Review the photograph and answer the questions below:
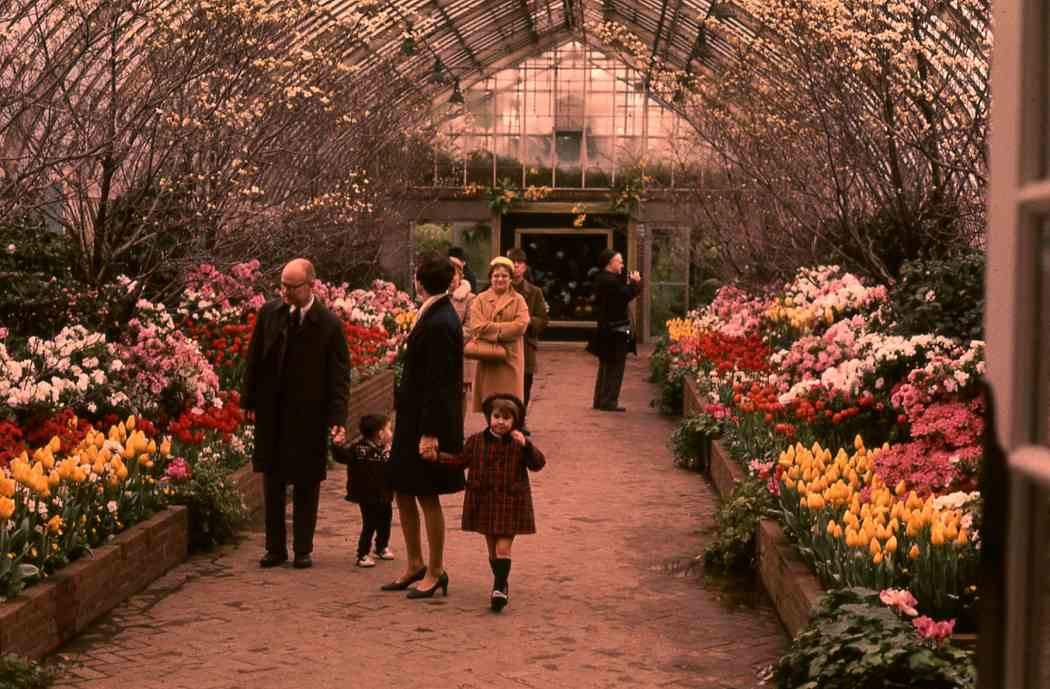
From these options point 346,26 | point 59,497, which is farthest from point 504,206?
point 59,497

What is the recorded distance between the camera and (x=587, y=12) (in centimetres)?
3070

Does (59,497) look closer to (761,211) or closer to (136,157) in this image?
(136,157)

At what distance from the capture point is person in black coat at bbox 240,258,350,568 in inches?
322

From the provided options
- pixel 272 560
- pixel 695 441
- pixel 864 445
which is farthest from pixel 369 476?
pixel 695 441

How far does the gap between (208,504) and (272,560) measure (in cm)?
57

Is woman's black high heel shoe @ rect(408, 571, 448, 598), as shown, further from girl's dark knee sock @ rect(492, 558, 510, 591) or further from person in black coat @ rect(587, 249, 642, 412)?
person in black coat @ rect(587, 249, 642, 412)

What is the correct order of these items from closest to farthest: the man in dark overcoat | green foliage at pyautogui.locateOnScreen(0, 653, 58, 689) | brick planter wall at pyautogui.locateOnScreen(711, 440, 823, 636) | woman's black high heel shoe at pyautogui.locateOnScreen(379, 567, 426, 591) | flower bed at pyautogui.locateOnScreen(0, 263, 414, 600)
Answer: green foliage at pyautogui.locateOnScreen(0, 653, 58, 689)
brick planter wall at pyautogui.locateOnScreen(711, 440, 823, 636)
flower bed at pyautogui.locateOnScreen(0, 263, 414, 600)
woman's black high heel shoe at pyautogui.locateOnScreen(379, 567, 426, 591)
the man in dark overcoat

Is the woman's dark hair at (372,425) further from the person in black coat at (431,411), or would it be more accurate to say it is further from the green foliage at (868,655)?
the green foliage at (868,655)

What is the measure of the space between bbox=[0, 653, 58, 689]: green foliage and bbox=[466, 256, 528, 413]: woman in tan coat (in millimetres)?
5705

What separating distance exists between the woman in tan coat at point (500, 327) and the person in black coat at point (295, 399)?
2841mm

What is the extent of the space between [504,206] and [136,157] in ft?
65.1

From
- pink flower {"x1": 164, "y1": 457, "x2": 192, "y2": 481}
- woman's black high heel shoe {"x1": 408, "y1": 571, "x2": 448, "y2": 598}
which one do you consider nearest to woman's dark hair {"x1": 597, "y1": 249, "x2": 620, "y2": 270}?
pink flower {"x1": 164, "y1": 457, "x2": 192, "y2": 481}

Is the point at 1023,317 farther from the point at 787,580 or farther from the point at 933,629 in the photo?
the point at 787,580

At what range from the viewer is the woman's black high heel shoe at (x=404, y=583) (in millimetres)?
7676
